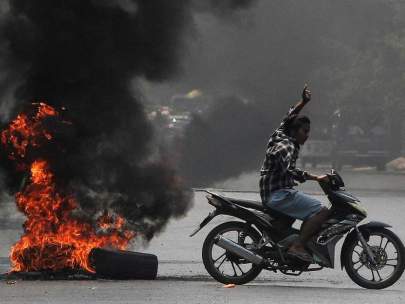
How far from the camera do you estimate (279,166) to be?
10602 millimetres

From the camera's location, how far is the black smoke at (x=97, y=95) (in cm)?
1169

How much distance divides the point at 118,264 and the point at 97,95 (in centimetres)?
191

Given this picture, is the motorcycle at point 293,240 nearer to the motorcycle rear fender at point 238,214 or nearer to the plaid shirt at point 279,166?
the motorcycle rear fender at point 238,214

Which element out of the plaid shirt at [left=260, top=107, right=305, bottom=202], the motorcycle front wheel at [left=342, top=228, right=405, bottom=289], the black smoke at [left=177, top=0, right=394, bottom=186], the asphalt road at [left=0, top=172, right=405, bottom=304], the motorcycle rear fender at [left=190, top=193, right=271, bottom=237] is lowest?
the asphalt road at [left=0, top=172, right=405, bottom=304]

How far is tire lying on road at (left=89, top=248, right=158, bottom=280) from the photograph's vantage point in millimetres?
10781

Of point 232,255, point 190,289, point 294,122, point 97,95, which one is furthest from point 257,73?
point 190,289

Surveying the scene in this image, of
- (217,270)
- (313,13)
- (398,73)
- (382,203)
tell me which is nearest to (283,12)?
(313,13)

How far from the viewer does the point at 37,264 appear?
1084 centimetres

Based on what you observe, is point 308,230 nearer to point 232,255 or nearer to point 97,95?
point 232,255

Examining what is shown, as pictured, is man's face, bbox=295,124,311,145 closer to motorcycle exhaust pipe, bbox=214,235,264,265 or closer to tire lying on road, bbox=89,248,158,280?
motorcycle exhaust pipe, bbox=214,235,264,265

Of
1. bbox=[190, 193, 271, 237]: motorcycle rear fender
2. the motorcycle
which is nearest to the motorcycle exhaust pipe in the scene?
the motorcycle

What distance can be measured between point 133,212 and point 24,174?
3.43 ft

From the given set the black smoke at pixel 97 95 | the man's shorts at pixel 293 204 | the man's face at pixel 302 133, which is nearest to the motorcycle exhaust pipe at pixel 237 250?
the man's shorts at pixel 293 204

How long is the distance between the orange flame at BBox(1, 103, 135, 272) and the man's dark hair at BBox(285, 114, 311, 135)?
1809 millimetres
